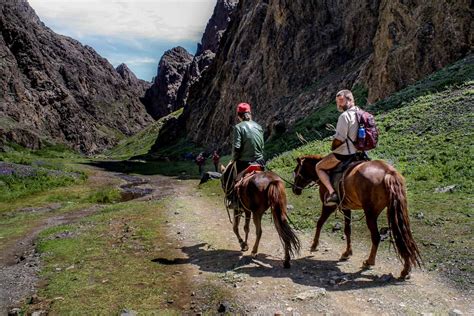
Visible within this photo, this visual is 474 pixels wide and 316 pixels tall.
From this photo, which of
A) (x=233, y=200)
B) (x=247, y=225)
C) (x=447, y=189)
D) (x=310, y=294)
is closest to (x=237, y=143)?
(x=233, y=200)

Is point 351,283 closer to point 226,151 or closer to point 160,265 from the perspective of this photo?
point 160,265

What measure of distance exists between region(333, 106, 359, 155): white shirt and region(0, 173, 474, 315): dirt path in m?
3.29

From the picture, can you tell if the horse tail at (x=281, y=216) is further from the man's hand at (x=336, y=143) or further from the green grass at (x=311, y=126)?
the green grass at (x=311, y=126)

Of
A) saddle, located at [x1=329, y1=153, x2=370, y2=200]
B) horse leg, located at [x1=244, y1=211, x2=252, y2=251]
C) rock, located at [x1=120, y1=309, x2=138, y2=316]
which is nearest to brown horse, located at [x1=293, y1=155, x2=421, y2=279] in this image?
saddle, located at [x1=329, y1=153, x2=370, y2=200]

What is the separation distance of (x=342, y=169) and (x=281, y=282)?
11.5 ft

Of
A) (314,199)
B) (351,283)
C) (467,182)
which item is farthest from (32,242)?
(467,182)

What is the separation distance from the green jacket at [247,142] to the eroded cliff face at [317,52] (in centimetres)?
3210

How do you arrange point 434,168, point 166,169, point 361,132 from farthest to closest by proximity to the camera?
point 166,169, point 434,168, point 361,132

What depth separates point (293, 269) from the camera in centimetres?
1179

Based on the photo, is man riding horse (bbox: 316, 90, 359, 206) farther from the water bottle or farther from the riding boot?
the riding boot

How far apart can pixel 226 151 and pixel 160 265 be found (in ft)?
247

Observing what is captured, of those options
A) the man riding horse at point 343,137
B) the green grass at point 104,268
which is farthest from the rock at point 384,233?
the green grass at point 104,268

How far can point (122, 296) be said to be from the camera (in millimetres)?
10992

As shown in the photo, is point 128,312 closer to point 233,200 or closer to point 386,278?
point 233,200
